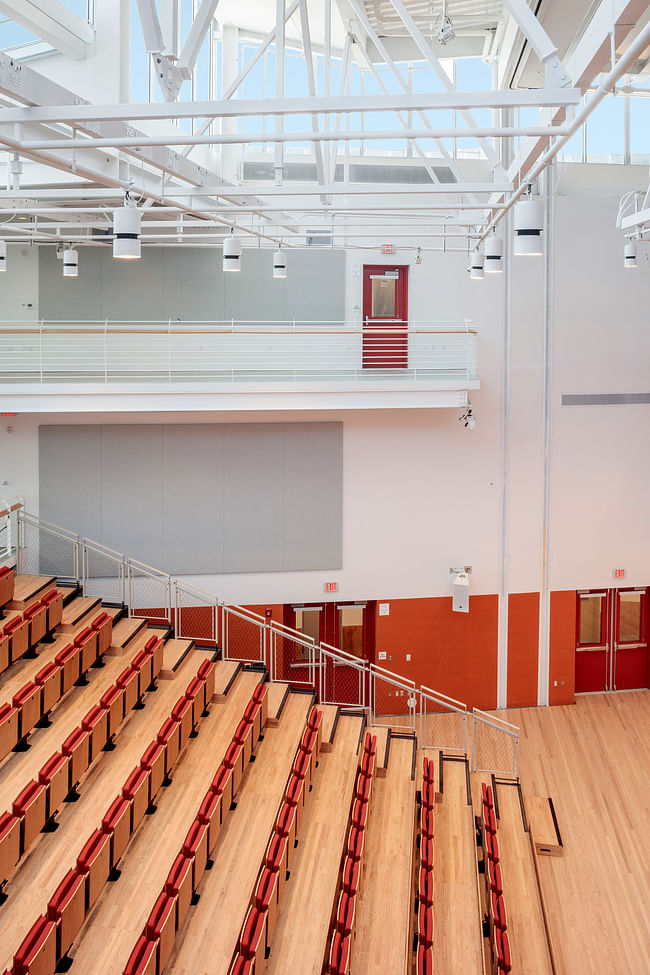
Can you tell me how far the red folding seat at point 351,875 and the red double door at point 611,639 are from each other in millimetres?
7154

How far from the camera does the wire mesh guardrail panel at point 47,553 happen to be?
10438 millimetres

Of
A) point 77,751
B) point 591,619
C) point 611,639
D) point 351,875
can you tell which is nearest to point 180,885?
point 351,875

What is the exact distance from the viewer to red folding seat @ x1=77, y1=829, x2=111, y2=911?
17.5 feet

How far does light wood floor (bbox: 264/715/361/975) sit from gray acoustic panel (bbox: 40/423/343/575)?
3370 millimetres

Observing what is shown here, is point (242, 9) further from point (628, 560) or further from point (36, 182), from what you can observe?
point (628, 560)

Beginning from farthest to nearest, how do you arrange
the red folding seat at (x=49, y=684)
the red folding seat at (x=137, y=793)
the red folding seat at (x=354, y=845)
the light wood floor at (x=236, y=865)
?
the red folding seat at (x=49, y=684), the red folding seat at (x=354, y=845), the red folding seat at (x=137, y=793), the light wood floor at (x=236, y=865)

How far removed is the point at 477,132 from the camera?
4.86 m

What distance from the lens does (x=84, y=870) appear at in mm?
5328

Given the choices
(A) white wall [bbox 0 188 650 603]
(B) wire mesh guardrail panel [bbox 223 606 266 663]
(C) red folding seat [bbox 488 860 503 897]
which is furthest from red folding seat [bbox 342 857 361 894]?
(A) white wall [bbox 0 188 650 603]

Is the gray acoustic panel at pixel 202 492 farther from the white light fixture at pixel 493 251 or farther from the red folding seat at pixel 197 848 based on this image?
the red folding seat at pixel 197 848

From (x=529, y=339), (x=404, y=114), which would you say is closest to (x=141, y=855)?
(x=529, y=339)

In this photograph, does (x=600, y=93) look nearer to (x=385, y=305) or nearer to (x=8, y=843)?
(x=8, y=843)

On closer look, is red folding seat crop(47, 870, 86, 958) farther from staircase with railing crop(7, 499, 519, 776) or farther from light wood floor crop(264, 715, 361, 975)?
staircase with railing crop(7, 499, 519, 776)

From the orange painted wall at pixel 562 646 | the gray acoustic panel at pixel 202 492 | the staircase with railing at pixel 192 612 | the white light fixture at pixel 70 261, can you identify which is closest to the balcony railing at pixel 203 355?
the gray acoustic panel at pixel 202 492
